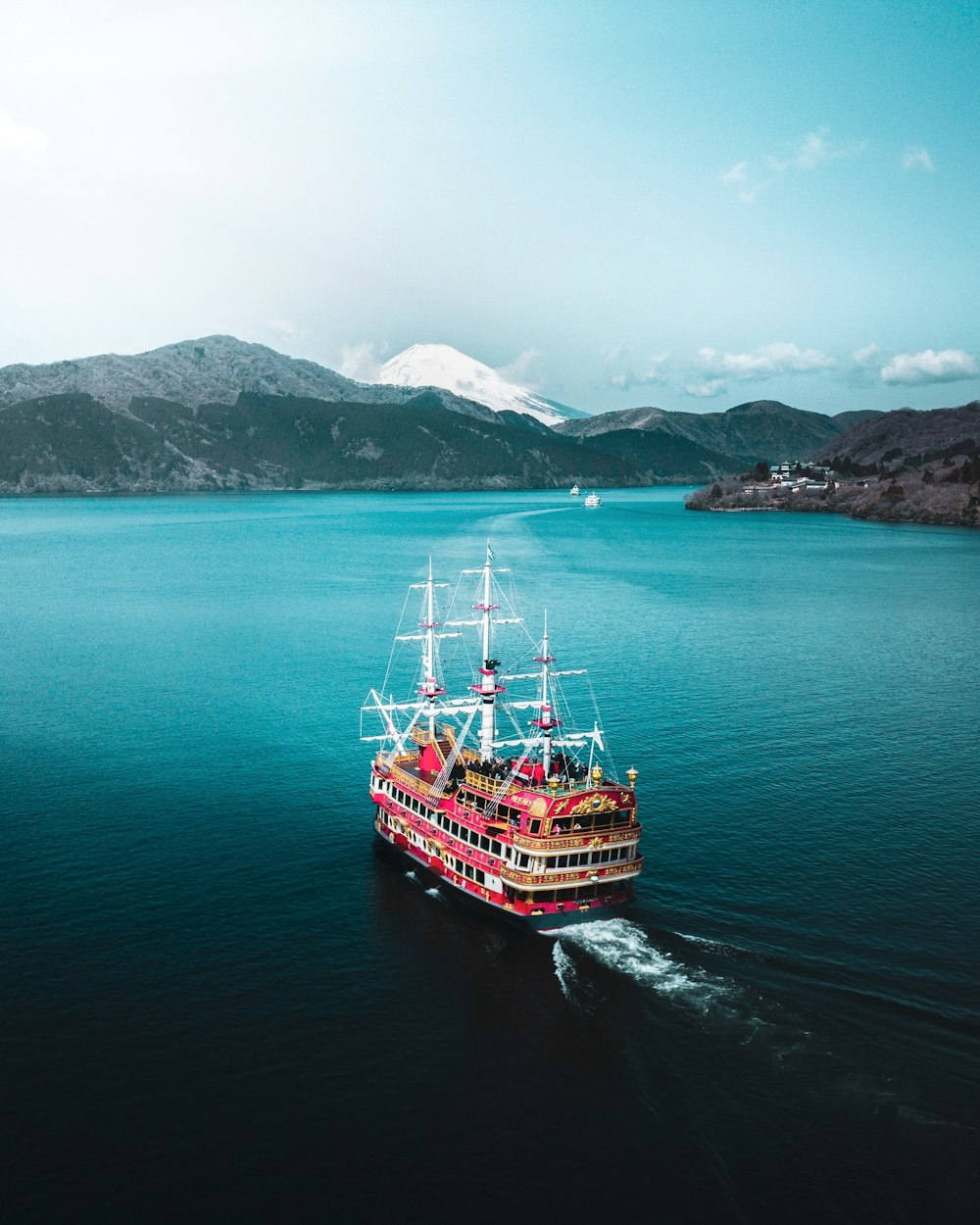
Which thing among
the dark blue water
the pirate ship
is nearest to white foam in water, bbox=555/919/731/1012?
the dark blue water

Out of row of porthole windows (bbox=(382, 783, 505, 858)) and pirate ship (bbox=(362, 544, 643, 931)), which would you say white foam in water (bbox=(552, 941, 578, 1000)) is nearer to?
pirate ship (bbox=(362, 544, 643, 931))

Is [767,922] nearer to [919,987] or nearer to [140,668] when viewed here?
[919,987]

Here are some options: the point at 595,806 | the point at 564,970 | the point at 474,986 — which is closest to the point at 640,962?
the point at 564,970

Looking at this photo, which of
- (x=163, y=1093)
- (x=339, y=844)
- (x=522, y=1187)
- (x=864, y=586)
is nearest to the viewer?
(x=522, y=1187)

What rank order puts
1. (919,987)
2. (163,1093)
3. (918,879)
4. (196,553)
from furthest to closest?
A: (196,553)
(918,879)
(919,987)
(163,1093)

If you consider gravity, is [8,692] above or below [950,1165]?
above

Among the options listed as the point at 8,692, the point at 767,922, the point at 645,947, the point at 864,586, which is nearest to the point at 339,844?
the point at 645,947

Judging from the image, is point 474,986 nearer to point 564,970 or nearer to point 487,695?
point 564,970
